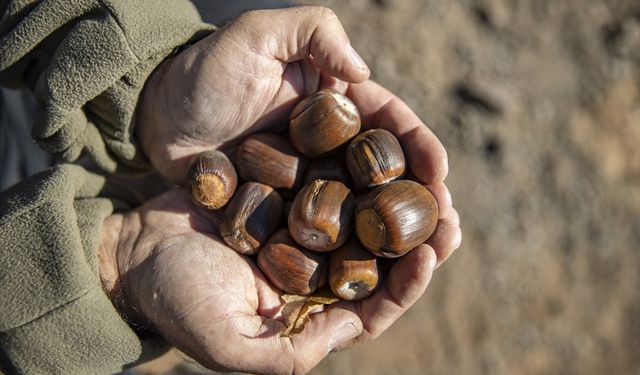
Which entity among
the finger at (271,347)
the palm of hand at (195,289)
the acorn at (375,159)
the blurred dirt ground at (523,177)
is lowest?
the blurred dirt ground at (523,177)

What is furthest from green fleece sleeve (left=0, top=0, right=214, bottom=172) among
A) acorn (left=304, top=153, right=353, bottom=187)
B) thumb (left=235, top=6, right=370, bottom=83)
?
acorn (left=304, top=153, right=353, bottom=187)

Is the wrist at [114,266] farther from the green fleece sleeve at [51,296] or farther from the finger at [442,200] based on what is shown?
the finger at [442,200]

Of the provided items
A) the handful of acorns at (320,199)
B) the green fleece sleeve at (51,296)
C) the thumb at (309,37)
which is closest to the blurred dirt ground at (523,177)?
the handful of acorns at (320,199)

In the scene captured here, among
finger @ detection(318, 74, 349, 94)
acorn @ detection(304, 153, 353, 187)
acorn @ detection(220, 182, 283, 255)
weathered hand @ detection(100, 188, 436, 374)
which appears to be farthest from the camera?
finger @ detection(318, 74, 349, 94)

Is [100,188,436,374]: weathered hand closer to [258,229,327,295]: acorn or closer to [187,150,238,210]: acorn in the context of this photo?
[258,229,327,295]: acorn

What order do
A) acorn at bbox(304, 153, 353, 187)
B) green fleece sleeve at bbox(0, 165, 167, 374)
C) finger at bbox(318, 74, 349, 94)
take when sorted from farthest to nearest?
finger at bbox(318, 74, 349, 94) < acorn at bbox(304, 153, 353, 187) < green fleece sleeve at bbox(0, 165, 167, 374)

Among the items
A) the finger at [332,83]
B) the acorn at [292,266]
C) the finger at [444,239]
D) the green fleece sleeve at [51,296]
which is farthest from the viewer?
the finger at [332,83]

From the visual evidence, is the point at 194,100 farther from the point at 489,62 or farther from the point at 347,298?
the point at 489,62
